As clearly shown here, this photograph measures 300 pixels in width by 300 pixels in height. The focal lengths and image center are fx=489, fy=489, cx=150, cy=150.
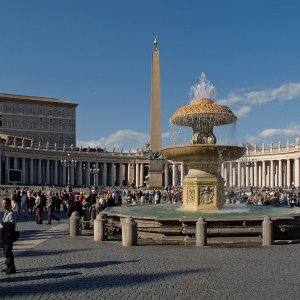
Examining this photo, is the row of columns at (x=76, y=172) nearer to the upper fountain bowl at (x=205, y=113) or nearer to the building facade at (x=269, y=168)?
the building facade at (x=269, y=168)

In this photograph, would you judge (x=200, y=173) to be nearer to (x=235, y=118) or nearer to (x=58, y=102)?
(x=235, y=118)

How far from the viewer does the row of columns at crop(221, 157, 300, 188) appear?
99.1 meters

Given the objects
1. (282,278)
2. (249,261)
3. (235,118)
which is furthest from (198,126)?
(282,278)

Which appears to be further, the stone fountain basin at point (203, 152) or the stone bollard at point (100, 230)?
the stone fountain basin at point (203, 152)

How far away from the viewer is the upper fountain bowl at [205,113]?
71.1 feet

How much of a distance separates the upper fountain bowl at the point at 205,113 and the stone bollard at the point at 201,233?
7826mm

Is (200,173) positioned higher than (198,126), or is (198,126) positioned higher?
(198,126)

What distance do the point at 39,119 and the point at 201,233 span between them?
365ft

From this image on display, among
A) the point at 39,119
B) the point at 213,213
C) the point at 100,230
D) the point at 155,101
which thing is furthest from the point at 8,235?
the point at 39,119

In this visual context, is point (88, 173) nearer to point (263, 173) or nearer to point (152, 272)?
point (263, 173)

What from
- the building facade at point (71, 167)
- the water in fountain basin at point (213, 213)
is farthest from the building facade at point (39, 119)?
the water in fountain basin at point (213, 213)

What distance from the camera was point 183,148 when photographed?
2091 cm

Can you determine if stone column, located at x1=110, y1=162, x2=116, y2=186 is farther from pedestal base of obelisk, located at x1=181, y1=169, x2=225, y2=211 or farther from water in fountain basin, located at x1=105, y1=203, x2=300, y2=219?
pedestal base of obelisk, located at x1=181, y1=169, x2=225, y2=211

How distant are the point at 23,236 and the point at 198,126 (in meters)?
9.27
